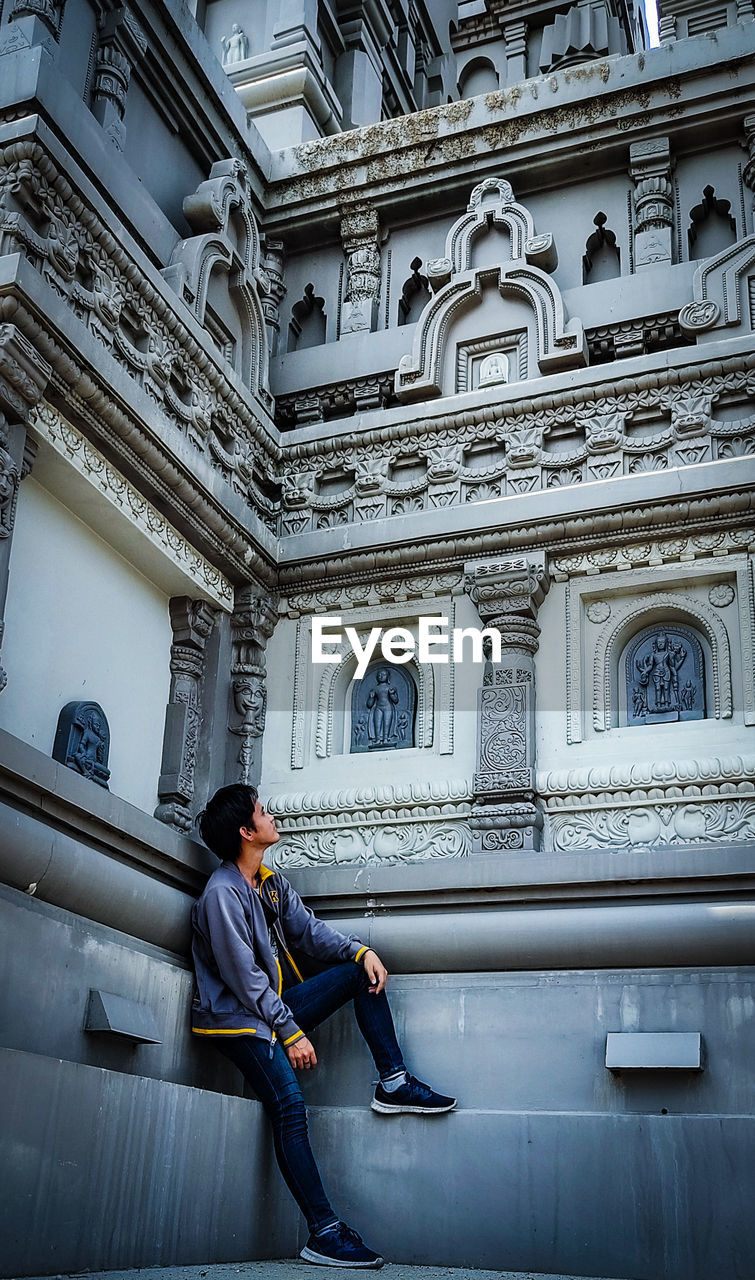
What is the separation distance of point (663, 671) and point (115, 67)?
4.63 m

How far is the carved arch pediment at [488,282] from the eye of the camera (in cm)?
823

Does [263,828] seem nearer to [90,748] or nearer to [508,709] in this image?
[90,748]

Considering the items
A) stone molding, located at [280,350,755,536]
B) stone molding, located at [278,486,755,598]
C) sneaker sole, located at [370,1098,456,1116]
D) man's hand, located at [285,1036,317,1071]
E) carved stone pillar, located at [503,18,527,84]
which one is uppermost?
carved stone pillar, located at [503,18,527,84]

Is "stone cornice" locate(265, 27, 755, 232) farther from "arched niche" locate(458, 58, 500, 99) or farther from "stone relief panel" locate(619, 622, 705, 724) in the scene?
"arched niche" locate(458, 58, 500, 99)

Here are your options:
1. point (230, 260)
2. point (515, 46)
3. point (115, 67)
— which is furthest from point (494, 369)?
point (515, 46)

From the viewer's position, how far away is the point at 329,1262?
17.4ft

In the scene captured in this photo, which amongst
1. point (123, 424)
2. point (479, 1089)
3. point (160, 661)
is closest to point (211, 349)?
point (123, 424)

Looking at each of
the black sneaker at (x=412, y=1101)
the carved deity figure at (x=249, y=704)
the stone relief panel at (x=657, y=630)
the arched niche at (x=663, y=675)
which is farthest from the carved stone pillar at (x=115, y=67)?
the black sneaker at (x=412, y=1101)

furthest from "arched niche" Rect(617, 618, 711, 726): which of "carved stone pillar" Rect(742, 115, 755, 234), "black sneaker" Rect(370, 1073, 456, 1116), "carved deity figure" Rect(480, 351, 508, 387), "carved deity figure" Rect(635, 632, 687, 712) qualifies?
"carved stone pillar" Rect(742, 115, 755, 234)

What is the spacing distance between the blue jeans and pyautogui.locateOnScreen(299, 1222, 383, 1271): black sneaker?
6cm

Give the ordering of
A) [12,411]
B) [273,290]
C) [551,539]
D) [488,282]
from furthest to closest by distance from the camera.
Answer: [273,290]
[488,282]
[551,539]
[12,411]

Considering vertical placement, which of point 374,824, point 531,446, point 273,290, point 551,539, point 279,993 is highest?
point 273,290

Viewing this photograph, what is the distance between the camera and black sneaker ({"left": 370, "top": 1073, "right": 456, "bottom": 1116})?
6109mm

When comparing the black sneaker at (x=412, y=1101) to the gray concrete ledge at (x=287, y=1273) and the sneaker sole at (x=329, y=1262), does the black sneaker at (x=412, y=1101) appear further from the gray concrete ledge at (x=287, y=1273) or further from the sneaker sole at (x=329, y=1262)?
the sneaker sole at (x=329, y=1262)
